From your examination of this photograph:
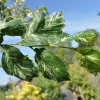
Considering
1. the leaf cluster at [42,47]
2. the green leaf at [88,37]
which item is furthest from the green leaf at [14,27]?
the green leaf at [88,37]

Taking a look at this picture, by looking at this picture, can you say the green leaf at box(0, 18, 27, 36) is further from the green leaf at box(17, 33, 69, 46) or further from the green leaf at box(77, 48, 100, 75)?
the green leaf at box(77, 48, 100, 75)

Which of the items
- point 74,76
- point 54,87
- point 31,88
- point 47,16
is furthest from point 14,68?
point 54,87

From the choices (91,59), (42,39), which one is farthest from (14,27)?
(91,59)

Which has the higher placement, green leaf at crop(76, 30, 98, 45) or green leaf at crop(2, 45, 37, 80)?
green leaf at crop(76, 30, 98, 45)

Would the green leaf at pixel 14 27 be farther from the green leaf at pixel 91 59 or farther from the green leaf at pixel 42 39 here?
the green leaf at pixel 91 59

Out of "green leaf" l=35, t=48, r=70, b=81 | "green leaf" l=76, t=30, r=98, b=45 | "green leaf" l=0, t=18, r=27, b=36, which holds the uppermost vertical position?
"green leaf" l=0, t=18, r=27, b=36

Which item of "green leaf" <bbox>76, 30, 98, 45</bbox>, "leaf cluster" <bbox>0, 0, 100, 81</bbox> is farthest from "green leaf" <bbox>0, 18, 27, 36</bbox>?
"green leaf" <bbox>76, 30, 98, 45</bbox>

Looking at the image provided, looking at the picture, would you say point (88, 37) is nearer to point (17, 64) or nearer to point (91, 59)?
point (91, 59)
